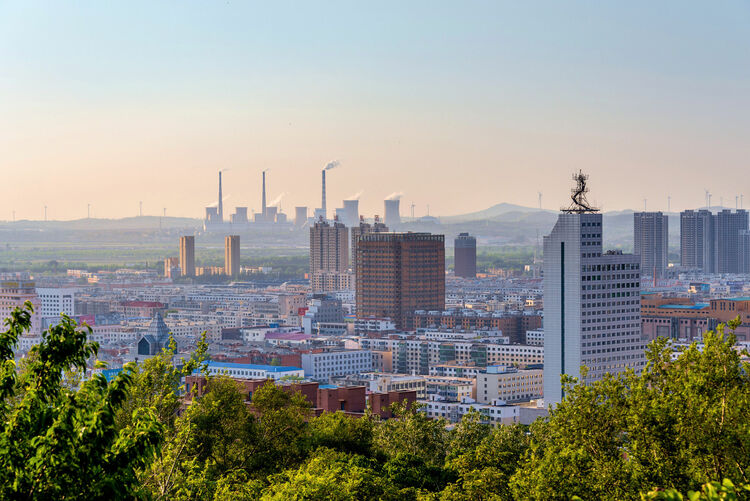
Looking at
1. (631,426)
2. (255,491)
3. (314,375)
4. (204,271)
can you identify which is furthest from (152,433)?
(204,271)

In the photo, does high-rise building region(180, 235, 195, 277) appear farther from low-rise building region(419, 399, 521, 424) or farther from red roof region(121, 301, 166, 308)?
low-rise building region(419, 399, 521, 424)

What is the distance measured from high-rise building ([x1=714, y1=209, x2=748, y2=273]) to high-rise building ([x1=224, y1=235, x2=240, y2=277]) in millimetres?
65319

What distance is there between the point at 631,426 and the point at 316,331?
86.0 metres

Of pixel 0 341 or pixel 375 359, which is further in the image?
pixel 375 359

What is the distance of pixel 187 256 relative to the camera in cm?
17625

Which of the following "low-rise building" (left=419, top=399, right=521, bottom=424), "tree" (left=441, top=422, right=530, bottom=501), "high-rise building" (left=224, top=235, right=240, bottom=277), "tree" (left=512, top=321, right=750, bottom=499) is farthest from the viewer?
"high-rise building" (left=224, top=235, right=240, bottom=277)

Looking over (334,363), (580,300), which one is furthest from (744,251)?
(580,300)

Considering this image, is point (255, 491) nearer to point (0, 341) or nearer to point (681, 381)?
point (681, 381)

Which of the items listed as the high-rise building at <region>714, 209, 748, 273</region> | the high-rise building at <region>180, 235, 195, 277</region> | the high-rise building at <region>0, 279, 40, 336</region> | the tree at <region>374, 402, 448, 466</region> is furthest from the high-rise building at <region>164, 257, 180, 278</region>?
the tree at <region>374, 402, 448, 466</region>

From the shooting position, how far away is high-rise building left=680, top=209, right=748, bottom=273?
536 ft

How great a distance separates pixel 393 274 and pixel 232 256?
84679 mm

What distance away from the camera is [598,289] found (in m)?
48.0

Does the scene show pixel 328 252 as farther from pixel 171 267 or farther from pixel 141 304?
pixel 171 267

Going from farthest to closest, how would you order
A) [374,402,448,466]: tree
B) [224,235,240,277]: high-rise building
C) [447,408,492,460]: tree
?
[224,235,240,277]: high-rise building, [447,408,492,460]: tree, [374,402,448,466]: tree
